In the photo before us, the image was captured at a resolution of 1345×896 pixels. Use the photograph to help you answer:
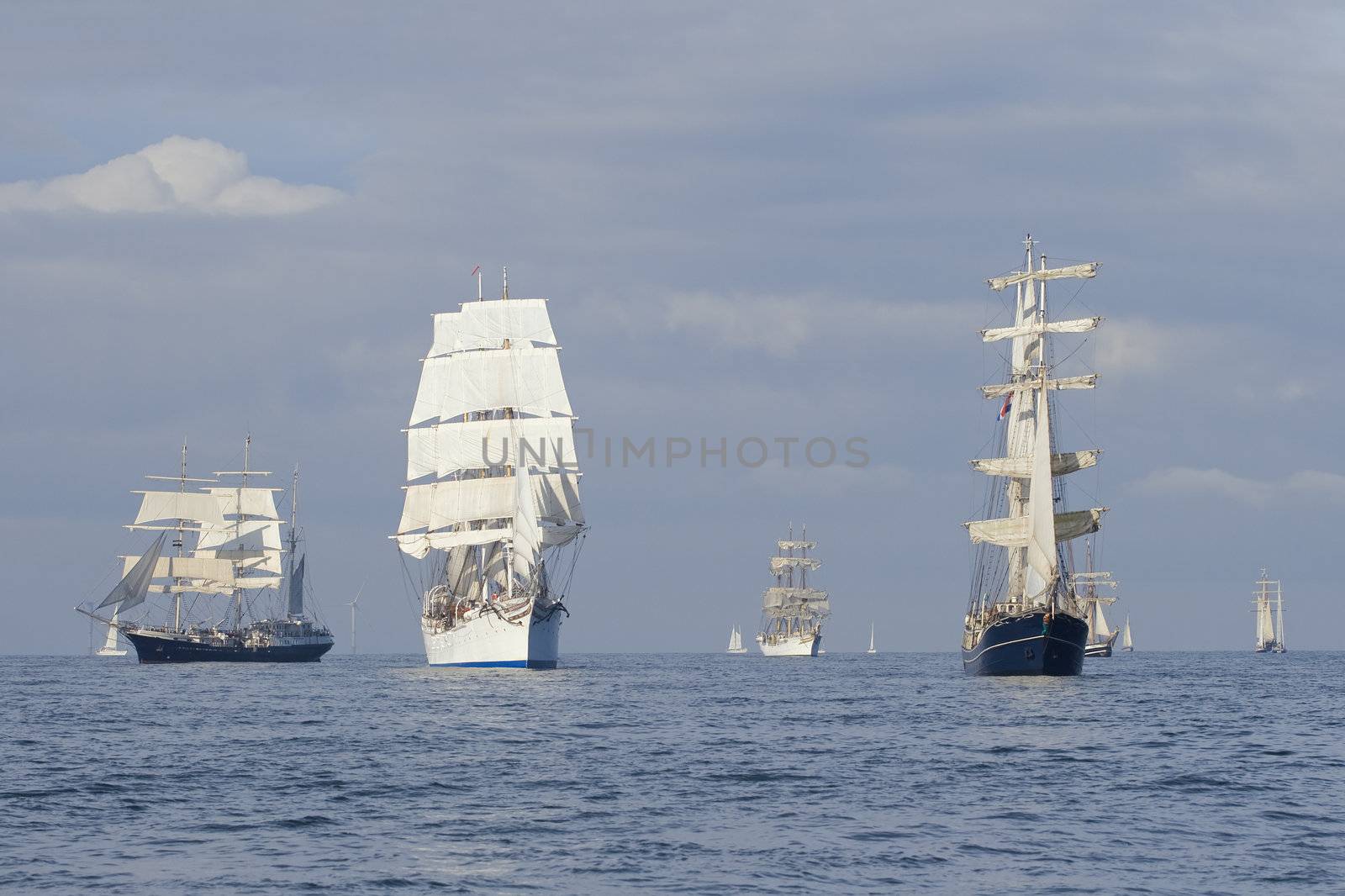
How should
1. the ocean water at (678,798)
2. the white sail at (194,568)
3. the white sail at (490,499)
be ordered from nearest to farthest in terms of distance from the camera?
the ocean water at (678,798)
the white sail at (490,499)
the white sail at (194,568)

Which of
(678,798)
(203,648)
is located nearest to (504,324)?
(203,648)

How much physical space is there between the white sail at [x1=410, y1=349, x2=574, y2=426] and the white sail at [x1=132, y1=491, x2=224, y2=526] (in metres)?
46.0

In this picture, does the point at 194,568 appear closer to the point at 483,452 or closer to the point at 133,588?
the point at 133,588

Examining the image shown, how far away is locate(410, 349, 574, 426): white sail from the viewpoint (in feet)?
456

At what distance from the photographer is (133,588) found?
166 metres

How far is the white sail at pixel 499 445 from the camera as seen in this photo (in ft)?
448

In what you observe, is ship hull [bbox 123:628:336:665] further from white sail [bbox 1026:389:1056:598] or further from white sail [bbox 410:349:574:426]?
white sail [bbox 1026:389:1056:598]

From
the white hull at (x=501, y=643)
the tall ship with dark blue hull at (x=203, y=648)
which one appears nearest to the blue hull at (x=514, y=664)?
the white hull at (x=501, y=643)

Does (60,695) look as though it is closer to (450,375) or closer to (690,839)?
(450,375)

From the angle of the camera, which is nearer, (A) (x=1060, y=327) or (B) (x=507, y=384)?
(A) (x=1060, y=327)

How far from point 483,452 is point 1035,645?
6456cm

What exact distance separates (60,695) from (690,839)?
6764cm

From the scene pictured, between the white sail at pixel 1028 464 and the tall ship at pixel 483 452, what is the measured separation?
126 ft

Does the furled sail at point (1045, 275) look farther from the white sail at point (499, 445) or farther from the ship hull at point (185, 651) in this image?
the ship hull at point (185, 651)
